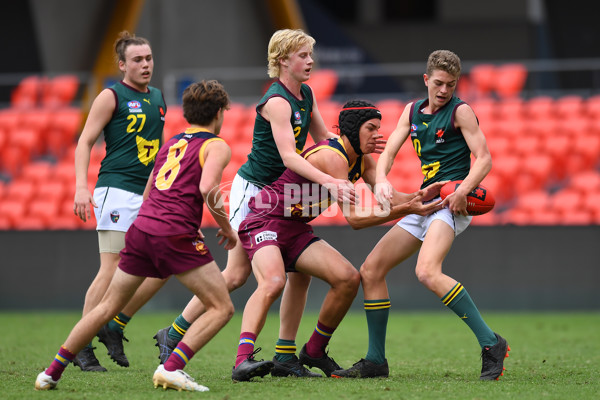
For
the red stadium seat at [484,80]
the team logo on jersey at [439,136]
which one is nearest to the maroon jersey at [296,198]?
the team logo on jersey at [439,136]

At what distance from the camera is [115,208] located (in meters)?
6.12

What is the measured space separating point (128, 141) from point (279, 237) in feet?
4.79

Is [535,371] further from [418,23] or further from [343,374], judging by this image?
[418,23]

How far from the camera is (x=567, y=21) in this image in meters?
18.3

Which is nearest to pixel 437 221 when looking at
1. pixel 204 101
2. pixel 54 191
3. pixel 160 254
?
pixel 204 101

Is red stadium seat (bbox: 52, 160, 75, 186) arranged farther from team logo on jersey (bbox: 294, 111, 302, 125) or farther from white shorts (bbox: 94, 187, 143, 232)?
team logo on jersey (bbox: 294, 111, 302, 125)

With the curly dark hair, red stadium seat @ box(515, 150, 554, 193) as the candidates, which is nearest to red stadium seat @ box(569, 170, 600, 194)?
red stadium seat @ box(515, 150, 554, 193)

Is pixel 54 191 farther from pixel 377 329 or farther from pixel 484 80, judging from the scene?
pixel 377 329

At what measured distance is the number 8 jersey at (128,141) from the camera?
6.18 m

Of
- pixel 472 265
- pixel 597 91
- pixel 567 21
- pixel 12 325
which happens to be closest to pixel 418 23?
pixel 567 21

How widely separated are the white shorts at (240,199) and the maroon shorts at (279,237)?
249 mm

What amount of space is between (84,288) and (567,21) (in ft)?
40.2

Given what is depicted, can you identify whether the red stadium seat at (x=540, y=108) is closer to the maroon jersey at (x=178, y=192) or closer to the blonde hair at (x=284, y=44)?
the blonde hair at (x=284, y=44)

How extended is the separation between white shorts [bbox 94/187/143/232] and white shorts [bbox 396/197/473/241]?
Answer: 1.95m
